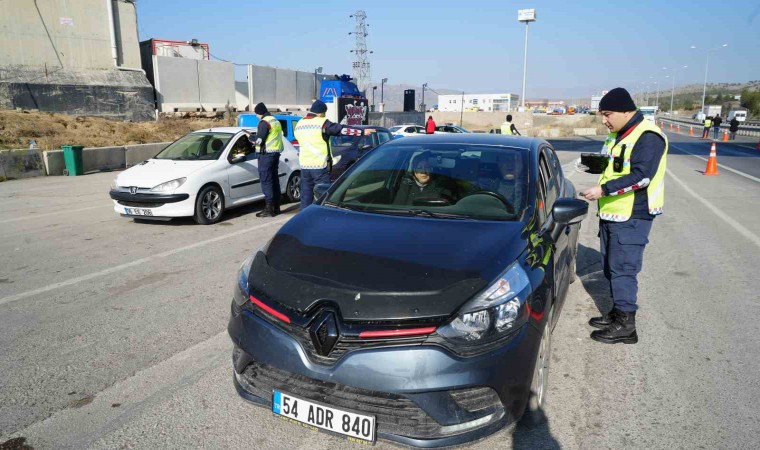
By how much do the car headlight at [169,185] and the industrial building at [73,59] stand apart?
19.8m

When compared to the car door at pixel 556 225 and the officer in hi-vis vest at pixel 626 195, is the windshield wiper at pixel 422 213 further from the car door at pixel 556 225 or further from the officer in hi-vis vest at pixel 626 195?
the officer in hi-vis vest at pixel 626 195

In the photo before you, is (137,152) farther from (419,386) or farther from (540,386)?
(419,386)

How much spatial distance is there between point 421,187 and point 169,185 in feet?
18.0

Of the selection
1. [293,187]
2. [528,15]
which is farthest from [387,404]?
[528,15]

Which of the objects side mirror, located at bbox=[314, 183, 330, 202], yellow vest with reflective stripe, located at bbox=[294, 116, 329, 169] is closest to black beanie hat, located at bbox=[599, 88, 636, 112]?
side mirror, located at bbox=[314, 183, 330, 202]

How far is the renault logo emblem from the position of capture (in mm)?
2396

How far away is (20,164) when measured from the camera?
45.8 feet

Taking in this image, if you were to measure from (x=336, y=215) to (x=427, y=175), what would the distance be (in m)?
0.84

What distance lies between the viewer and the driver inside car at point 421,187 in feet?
12.1

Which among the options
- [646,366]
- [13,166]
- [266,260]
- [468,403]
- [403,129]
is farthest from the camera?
[403,129]

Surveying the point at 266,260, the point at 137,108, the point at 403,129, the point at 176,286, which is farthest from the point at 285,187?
the point at 137,108

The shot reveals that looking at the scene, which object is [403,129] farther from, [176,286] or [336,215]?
[336,215]

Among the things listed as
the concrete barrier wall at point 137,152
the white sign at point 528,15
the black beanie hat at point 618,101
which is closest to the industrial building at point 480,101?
the white sign at point 528,15

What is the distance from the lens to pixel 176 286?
5.44m
